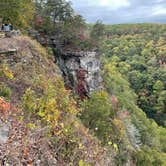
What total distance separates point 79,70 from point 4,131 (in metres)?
20.4

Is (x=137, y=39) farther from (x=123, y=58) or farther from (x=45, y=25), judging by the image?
(x=45, y=25)

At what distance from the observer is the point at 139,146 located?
101 feet

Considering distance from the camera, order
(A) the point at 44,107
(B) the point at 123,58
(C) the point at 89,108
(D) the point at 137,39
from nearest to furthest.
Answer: (A) the point at 44,107, (C) the point at 89,108, (B) the point at 123,58, (D) the point at 137,39

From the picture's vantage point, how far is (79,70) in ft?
93.7

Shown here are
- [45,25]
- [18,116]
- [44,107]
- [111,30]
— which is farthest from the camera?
[111,30]

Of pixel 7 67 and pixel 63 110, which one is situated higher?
pixel 7 67

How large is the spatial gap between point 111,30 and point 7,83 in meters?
146

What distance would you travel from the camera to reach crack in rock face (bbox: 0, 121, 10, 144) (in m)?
7.86

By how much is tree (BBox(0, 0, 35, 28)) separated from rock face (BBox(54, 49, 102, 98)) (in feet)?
12.8

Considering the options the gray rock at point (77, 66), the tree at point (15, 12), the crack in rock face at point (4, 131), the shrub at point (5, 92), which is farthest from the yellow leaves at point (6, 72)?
the gray rock at point (77, 66)

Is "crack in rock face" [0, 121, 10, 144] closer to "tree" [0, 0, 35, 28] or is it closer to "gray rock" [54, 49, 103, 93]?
"tree" [0, 0, 35, 28]

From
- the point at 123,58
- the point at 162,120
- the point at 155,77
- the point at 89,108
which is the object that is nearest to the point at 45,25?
the point at 89,108

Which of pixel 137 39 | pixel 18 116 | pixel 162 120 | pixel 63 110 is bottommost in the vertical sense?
pixel 162 120

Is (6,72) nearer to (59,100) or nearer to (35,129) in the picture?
(59,100)
